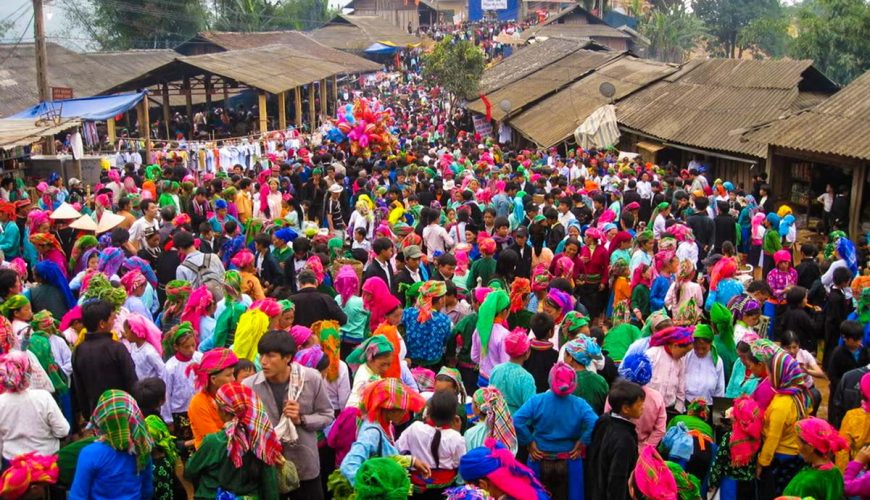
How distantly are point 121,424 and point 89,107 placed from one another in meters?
15.2

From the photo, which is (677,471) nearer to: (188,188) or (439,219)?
(439,219)

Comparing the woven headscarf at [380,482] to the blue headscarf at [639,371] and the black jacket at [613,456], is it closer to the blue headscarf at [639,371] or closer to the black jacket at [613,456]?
the black jacket at [613,456]

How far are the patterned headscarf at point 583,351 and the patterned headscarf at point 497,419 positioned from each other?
0.85 m

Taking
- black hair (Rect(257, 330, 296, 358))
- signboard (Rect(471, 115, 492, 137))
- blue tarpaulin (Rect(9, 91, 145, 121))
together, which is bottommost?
signboard (Rect(471, 115, 492, 137))

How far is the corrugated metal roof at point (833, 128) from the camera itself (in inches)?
581

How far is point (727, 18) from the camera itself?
60.8 meters

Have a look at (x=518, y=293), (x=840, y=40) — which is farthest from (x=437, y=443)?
(x=840, y=40)

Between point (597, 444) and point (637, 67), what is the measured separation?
24190 mm

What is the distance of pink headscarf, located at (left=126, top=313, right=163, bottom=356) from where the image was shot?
642cm

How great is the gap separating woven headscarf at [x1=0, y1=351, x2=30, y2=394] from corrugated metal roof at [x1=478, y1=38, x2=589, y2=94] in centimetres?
2770

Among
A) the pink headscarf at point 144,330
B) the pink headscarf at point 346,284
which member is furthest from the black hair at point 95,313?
the pink headscarf at point 346,284

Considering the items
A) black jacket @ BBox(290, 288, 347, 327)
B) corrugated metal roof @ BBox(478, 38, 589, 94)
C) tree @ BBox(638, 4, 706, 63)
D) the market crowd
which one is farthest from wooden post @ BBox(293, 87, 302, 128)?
tree @ BBox(638, 4, 706, 63)

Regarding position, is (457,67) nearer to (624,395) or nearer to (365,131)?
(365,131)

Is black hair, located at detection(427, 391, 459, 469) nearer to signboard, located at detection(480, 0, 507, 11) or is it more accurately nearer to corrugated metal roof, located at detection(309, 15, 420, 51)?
corrugated metal roof, located at detection(309, 15, 420, 51)
